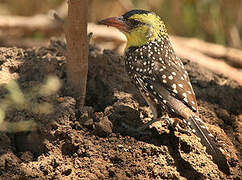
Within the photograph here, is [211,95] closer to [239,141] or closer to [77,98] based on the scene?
[239,141]

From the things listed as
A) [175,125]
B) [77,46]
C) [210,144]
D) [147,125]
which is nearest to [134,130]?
[147,125]

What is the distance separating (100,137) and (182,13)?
515 centimetres

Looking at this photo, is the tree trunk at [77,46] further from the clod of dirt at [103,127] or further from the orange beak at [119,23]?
the orange beak at [119,23]

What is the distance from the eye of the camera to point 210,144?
319 centimetres

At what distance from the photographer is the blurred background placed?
6977mm

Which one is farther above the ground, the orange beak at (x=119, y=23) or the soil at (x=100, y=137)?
the orange beak at (x=119, y=23)

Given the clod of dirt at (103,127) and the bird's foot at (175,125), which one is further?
the bird's foot at (175,125)

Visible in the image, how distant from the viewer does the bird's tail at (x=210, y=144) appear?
3.17 metres

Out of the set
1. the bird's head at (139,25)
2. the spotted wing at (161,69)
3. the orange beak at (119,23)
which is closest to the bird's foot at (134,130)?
the spotted wing at (161,69)

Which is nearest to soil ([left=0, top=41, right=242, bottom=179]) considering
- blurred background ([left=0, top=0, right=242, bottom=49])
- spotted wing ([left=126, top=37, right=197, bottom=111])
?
spotted wing ([left=126, top=37, right=197, bottom=111])

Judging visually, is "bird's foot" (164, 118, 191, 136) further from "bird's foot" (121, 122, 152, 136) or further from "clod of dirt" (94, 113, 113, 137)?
"clod of dirt" (94, 113, 113, 137)

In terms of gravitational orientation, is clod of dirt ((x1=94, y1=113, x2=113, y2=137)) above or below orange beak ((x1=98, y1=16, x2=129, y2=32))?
below

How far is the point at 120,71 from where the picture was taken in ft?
14.2

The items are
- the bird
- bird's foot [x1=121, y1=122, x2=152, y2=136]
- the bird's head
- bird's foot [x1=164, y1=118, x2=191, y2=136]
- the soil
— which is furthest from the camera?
the bird's head
